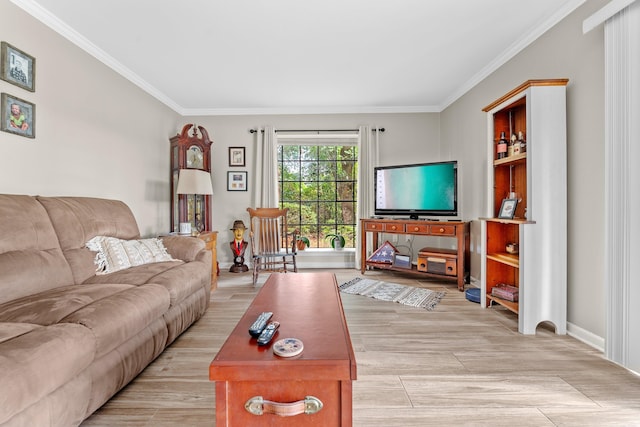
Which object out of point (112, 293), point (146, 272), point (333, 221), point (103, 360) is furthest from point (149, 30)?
point (333, 221)

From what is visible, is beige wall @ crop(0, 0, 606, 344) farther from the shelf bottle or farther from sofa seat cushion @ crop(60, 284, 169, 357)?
sofa seat cushion @ crop(60, 284, 169, 357)

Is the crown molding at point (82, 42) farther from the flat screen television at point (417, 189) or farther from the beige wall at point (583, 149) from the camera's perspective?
the beige wall at point (583, 149)

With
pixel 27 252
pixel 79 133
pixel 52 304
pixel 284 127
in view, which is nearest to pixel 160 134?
pixel 79 133

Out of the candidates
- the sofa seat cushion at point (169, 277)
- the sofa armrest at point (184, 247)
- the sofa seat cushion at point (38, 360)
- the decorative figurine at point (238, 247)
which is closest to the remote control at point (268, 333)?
the sofa seat cushion at point (38, 360)

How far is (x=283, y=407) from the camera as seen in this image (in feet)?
3.20

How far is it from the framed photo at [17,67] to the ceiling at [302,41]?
362mm

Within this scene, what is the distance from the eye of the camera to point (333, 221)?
509 cm

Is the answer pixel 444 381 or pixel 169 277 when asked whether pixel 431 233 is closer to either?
pixel 444 381

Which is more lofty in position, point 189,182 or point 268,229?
point 189,182

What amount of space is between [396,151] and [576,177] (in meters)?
2.66

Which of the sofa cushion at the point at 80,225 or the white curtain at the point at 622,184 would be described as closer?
the white curtain at the point at 622,184

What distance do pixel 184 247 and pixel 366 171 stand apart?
2.85 m

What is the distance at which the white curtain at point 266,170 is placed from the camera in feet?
15.4

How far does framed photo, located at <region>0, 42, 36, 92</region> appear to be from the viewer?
6.94 feet
